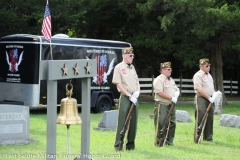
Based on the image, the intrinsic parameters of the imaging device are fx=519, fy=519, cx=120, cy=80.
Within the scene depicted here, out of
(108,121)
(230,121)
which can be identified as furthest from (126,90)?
(230,121)

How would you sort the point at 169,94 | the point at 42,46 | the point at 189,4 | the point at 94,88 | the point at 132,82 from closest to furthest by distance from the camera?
the point at 132,82 < the point at 169,94 < the point at 42,46 < the point at 94,88 < the point at 189,4

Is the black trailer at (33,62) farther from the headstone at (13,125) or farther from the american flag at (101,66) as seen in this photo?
the headstone at (13,125)

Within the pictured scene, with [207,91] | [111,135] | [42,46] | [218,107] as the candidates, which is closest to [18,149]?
[111,135]

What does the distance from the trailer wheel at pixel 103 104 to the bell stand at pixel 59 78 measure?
1169 cm

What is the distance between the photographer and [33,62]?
16.8 m

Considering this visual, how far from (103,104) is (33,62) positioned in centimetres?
362

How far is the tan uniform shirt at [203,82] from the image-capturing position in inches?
466

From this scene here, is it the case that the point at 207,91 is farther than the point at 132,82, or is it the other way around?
the point at 207,91

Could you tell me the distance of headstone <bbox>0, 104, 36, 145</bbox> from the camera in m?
11.0

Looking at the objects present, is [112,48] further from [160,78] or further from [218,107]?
[160,78]

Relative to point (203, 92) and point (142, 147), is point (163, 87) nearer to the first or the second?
point (203, 92)

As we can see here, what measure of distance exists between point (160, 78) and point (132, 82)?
114 centimetres

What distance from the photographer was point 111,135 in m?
12.9

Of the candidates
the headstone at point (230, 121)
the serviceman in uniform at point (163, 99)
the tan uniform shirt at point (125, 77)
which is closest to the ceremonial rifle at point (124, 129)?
the tan uniform shirt at point (125, 77)
